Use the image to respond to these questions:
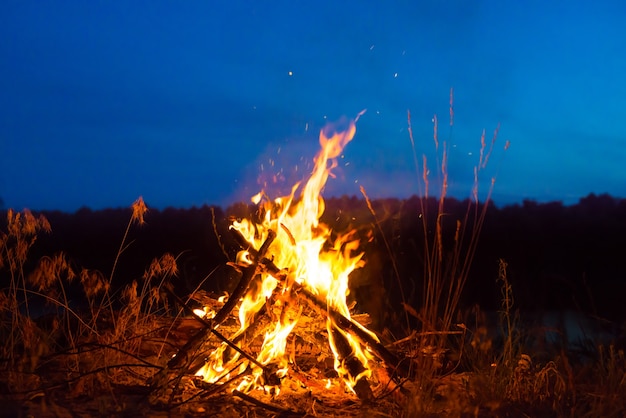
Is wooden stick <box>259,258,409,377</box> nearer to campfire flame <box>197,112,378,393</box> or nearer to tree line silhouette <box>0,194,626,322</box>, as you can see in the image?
campfire flame <box>197,112,378,393</box>

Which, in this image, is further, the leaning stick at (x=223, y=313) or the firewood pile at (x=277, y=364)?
the leaning stick at (x=223, y=313)

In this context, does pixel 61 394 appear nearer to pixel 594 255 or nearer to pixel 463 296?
pixel 463 296

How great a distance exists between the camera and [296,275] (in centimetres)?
409

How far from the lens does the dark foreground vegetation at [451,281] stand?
3.71 m

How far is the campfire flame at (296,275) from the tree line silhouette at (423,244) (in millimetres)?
3813

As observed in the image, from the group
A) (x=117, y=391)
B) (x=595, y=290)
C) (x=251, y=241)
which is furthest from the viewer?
(x=595, y=290)

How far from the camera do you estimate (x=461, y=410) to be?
3295mm

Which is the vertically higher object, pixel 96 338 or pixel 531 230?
pixel 531 230

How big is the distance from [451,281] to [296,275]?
95 centimetres

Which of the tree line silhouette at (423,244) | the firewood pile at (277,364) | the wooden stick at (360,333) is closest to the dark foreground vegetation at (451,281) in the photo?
the tree line silhouette at (423,244)

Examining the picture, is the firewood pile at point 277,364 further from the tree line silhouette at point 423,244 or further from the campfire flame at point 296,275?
the tree line silhouette at point 423,244

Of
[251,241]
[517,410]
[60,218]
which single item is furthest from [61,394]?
[60,218]

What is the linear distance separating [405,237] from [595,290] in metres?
4.55

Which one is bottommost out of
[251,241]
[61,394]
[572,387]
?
[61,394]
